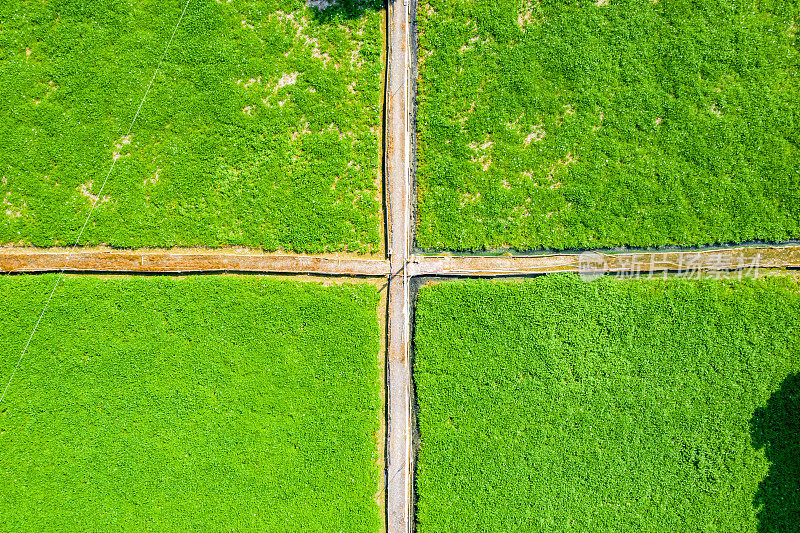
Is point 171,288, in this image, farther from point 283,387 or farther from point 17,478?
point 17,478

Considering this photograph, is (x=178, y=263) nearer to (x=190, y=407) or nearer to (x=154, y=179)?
(x=154, y=179)

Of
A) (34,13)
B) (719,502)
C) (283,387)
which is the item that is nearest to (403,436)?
(283,387)

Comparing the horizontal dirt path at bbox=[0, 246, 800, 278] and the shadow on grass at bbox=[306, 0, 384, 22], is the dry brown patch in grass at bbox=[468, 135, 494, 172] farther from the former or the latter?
the shadow on grass at bbox=[306, 0, 384, 22]

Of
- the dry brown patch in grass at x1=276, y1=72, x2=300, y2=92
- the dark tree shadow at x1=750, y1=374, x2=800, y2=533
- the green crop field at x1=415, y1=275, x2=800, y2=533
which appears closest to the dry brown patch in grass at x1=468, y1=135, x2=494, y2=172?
the green crop field at x1=415, y1=275, x2=800, y2=533

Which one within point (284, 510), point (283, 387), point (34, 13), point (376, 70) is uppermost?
point (34, 13)

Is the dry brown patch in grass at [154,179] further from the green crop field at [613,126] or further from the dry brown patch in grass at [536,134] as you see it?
the dry brown patch in grass at [536,134]
